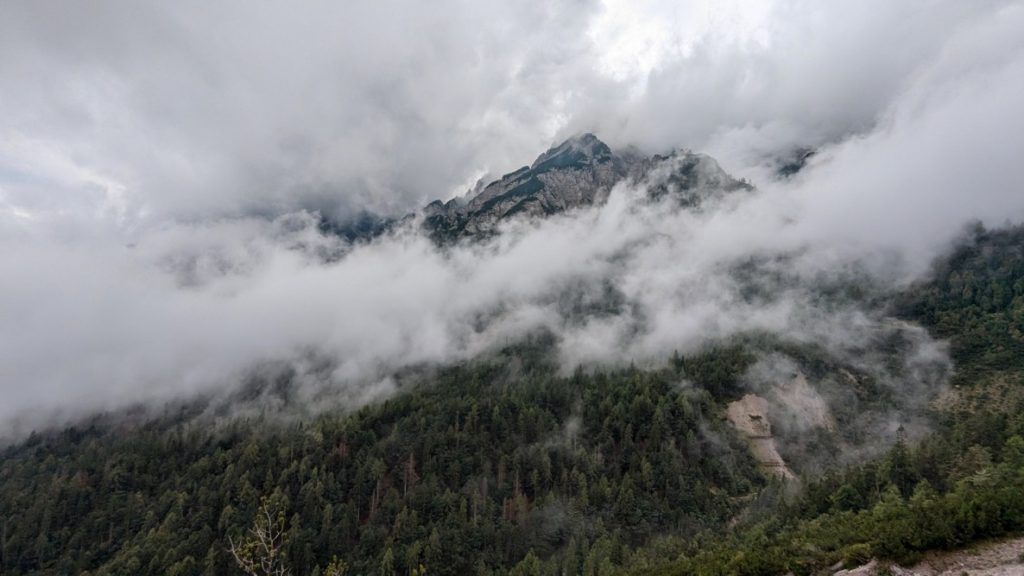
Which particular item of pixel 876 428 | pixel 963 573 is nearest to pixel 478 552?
pixel 963 573

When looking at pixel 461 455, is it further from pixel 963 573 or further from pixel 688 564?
pixel 963 573

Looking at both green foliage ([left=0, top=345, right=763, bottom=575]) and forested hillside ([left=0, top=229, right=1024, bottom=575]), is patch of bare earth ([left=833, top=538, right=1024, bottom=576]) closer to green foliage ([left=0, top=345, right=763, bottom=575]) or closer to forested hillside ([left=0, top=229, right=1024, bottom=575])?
forested hillside ([left=0, top=229, right=1024, bottom=575])

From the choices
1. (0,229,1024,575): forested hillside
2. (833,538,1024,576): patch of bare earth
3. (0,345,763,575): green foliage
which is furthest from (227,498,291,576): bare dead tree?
(0,345,763,575): green foliage

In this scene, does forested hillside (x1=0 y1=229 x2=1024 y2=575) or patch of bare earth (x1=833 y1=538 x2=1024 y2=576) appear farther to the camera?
forested hillside (x1=0 y1=229 x2=1024 y2=575)

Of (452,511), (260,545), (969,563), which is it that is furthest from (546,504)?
(260,545)

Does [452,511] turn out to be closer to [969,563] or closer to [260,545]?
[260,545]

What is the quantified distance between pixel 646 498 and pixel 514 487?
45500mm

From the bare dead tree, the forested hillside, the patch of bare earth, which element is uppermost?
the bare dead tree

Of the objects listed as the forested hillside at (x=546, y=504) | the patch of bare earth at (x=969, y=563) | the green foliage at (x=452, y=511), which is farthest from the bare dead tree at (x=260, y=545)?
the green foliage at (x=452, y=511)

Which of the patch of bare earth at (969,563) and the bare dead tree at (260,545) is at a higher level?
the bare dead tree at (260,545)

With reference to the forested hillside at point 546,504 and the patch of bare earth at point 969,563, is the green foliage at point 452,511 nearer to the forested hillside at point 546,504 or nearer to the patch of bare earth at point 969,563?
the forested hillside at point 546,504

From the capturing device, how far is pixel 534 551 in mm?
144750

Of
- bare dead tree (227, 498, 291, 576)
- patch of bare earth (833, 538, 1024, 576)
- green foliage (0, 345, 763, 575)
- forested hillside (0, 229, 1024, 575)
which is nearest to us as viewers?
bare dead tree (227, 498, 291, 576)

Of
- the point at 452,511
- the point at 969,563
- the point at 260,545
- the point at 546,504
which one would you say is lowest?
the point at 546,504
